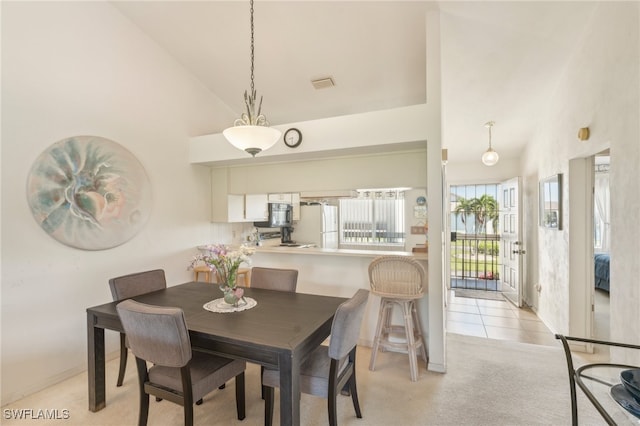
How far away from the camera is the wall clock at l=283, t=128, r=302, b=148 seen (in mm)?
3268

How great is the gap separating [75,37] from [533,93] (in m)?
4.91

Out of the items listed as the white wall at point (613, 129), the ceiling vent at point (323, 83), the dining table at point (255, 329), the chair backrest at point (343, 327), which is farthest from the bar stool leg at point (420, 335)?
the ceiling vent at point (323, 83)

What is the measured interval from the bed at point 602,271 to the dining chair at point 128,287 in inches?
264

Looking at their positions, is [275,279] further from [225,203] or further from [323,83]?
[323,83]

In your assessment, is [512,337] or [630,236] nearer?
[630,236]

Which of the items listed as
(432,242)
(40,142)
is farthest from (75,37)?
(432,242)

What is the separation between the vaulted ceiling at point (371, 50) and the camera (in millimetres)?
2713

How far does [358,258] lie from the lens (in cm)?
330

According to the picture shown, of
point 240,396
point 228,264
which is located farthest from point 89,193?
point 240,396

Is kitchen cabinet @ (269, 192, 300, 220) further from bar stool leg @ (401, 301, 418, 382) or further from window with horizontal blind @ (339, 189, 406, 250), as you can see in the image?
bar stool leg @ (401, 301, 418, 382)

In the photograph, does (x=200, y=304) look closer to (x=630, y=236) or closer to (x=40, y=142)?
(x=40, y=142)

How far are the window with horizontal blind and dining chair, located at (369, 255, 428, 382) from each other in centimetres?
241

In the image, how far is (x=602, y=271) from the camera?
538cm

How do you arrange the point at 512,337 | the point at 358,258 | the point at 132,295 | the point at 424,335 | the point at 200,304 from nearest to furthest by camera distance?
1. the point at 200,304
2. the point at 132,295
3. the point at 424,335
4. the point at 358,258
5. the point at 512,337
